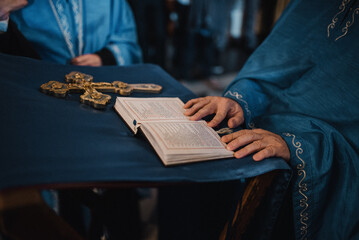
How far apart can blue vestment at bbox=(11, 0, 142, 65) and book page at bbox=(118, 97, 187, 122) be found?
711 millimetres

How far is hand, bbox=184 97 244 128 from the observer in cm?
84

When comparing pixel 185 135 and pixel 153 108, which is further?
pixel 153 108

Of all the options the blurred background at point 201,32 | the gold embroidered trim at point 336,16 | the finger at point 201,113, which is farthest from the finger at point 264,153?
the blurred background at point 201,32

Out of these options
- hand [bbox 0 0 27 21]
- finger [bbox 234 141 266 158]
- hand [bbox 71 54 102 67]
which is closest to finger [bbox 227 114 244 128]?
finger [bbox 234 141 266 158]

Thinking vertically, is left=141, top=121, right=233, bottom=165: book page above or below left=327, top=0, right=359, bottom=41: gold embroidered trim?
below

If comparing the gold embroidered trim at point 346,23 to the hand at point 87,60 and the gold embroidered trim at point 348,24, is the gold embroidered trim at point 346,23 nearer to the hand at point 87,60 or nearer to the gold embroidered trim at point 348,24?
the gold embroidered trim at point 348,24

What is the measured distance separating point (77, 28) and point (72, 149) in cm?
100

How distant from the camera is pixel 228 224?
0.78 metres

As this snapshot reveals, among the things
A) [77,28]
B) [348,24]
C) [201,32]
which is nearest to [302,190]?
[348,24]

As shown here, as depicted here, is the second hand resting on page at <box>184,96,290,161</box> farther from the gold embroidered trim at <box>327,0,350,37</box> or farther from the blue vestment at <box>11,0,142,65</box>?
the blue vestment at <box>11,0,142,65</box>

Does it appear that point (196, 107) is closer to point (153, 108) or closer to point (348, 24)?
point (153, 108)

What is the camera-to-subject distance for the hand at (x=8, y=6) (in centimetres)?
106

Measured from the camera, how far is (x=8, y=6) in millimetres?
1095

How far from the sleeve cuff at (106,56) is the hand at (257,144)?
93 cm
